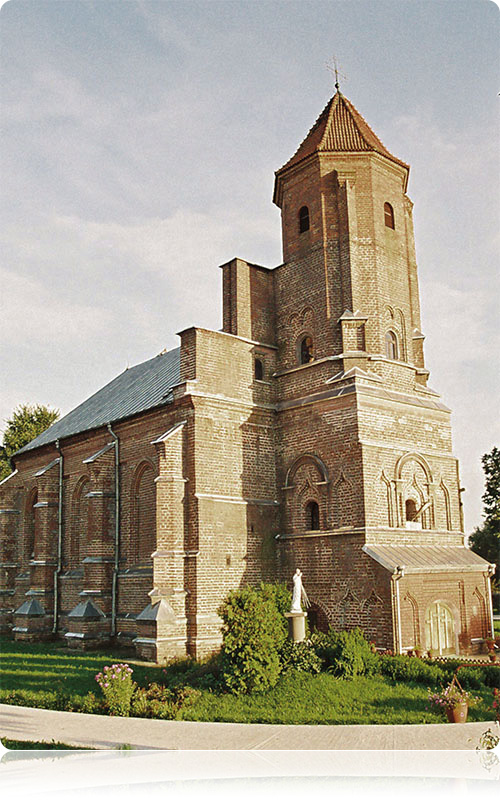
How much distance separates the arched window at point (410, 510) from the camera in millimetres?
20698

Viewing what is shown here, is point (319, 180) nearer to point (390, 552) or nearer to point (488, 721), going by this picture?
point (390, 552)

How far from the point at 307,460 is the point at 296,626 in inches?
216

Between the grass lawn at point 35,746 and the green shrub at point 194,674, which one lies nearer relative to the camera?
the grass lawn at point 35,746

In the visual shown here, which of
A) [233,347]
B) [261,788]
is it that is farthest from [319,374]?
[261,788]

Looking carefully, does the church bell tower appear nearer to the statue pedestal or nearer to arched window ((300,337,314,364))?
arched window ((300,337,314,364))

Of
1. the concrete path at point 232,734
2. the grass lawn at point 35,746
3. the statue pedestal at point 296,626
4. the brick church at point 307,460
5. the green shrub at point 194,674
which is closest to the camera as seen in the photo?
the grass lawn at point 35,746

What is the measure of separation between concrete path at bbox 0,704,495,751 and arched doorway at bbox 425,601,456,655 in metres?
6.20

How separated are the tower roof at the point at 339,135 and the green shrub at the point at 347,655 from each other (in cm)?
1511

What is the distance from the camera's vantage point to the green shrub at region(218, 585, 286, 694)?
14.9m

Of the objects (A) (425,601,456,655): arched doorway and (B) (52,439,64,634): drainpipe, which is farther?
(B) (52,439,64,634): drainpipe

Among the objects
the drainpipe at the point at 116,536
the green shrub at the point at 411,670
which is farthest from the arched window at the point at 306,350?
the green shrub at the point at 411,670

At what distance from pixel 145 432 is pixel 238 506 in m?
4.56

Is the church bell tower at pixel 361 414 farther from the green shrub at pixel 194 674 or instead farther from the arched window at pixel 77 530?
the arched window at pixel 77 530

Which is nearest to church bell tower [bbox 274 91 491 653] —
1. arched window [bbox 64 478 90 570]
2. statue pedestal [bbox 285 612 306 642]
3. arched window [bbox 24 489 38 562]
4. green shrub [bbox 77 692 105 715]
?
statue pedestal [bbox 285 612 306 642]
